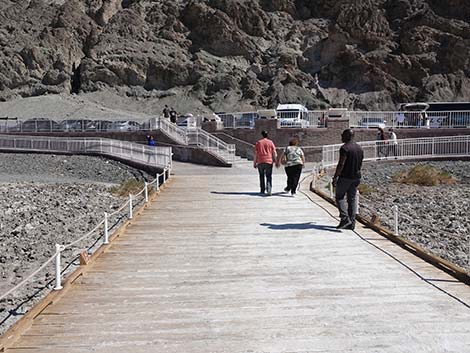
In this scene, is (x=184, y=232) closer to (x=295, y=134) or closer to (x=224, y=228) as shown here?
(x=224, y=228)

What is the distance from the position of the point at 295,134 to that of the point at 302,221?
861 inches

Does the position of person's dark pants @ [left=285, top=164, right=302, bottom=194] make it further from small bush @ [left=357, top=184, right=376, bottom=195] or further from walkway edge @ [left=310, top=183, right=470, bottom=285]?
small bush @ [left=357, top=184, right=376, bottom=195]

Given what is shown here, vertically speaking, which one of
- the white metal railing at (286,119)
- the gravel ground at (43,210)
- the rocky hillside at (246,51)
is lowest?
the gravel ground at (43,210)

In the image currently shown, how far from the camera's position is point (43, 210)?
62.0 ft

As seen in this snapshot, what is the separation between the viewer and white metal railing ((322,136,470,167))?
31.4 meters

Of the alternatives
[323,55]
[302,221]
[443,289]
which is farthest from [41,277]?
[323,55]

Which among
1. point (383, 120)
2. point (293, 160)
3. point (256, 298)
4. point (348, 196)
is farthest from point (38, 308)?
point (383, 120)

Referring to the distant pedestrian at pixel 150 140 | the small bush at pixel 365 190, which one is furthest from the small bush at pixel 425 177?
the distant pedestrian at pixel 150 140

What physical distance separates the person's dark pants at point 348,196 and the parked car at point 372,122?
2546cm

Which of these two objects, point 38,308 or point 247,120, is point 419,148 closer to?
point 247,120

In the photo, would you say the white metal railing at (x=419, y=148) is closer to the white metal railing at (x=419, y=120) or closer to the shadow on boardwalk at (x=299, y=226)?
the white metal railing at (x=419, y=120)

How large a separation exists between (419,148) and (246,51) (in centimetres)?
5393

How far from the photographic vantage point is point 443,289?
21.2ft

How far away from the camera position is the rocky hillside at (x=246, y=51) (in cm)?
7331
